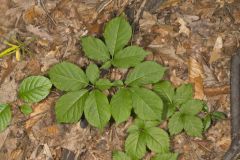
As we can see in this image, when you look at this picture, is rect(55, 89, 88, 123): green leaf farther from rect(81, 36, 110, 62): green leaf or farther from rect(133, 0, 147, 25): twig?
rect(133, 0, 147, 25): twig

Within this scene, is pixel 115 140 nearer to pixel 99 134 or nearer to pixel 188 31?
pixel 99 134

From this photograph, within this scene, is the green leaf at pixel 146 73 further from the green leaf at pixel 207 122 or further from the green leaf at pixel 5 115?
the green leaf at pixel 5 115

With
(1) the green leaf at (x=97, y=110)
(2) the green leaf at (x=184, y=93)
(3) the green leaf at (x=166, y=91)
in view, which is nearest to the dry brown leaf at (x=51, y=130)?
(1) the green leaf at (x=97, y=110)

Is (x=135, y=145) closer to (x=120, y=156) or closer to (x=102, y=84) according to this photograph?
(x=120, y=156)

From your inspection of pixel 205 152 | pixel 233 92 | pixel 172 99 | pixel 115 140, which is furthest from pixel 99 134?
pixel 233 92

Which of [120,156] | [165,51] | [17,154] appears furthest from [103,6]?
[17,154]

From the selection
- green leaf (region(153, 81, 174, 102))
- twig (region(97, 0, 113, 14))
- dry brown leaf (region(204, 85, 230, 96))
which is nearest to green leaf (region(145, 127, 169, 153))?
green leaf (region(153, 81, 174, 102))

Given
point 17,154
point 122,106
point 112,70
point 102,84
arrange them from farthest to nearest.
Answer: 1. point 112,70
2. point 17,154
3. point 102,84
4. point 122,106
